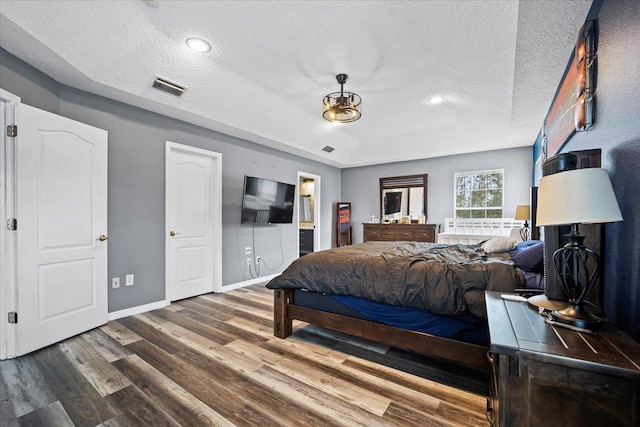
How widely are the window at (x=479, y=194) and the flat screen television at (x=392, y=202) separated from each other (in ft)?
4.06

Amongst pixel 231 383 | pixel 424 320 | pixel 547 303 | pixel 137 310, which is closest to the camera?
pixel 547 303

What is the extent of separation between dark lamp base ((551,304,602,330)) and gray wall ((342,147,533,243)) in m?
4.76

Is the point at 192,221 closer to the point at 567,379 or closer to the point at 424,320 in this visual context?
the point at 424,320

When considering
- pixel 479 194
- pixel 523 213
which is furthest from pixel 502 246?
pixel 479 194

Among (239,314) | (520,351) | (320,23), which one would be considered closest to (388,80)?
(320,23)

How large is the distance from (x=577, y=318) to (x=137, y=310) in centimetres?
400

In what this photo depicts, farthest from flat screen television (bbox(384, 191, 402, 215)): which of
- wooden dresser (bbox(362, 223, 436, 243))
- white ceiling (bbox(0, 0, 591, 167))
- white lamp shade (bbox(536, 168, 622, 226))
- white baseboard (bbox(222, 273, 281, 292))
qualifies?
white lamp shade (bbox(536, 168, 622, 226))

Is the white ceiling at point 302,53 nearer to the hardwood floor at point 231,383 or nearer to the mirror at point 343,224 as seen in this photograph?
the hardwood floor at point 231,383

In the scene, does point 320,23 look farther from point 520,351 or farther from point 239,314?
point 239,314

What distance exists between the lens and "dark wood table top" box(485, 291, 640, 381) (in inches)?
35.6

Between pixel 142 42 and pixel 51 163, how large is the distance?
1.40m

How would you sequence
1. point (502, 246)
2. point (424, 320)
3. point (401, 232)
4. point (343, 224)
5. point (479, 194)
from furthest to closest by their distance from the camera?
point (343, 224) < point (401, 232) < point (479, 194) < point (502, 246) < point (424, 320)

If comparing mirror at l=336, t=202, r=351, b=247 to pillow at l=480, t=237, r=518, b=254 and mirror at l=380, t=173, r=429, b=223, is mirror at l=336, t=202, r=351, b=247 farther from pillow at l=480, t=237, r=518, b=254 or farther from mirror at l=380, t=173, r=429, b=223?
pillow at l=480, t=237, r=518, b=254

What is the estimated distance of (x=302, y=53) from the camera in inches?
108
